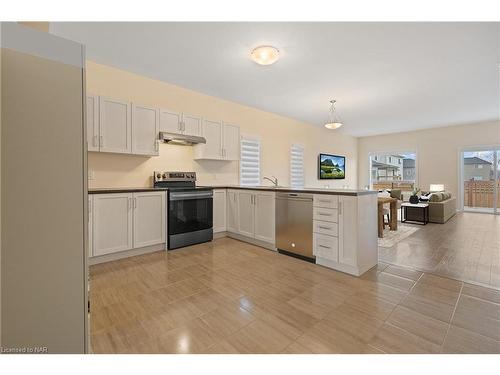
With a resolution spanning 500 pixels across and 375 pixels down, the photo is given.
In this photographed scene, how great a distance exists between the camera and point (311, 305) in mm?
1896

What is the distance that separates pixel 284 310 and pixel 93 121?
3108mm

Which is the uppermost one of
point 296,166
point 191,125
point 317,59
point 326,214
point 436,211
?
point 317,59

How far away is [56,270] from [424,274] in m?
3.13

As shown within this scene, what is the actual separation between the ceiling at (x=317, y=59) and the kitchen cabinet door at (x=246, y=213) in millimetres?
1880

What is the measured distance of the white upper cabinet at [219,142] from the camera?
4066 mm

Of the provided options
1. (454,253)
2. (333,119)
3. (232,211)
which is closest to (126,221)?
(232,211)

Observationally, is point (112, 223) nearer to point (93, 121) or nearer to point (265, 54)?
point (93, 121)

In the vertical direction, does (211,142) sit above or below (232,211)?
above

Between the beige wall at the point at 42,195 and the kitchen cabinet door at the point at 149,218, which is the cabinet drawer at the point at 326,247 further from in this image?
the beige wall at the point at 42,195

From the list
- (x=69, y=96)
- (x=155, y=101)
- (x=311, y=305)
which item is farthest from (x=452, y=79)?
(x=69, y=96)

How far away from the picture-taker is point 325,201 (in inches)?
106

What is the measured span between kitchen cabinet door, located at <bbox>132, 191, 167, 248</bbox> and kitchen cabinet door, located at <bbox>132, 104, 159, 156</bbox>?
69cm

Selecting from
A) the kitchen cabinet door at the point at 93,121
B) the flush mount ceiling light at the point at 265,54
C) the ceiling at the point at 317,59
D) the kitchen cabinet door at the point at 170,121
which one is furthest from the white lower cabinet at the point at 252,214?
the kitchen cabinet door at the point at 93,121
